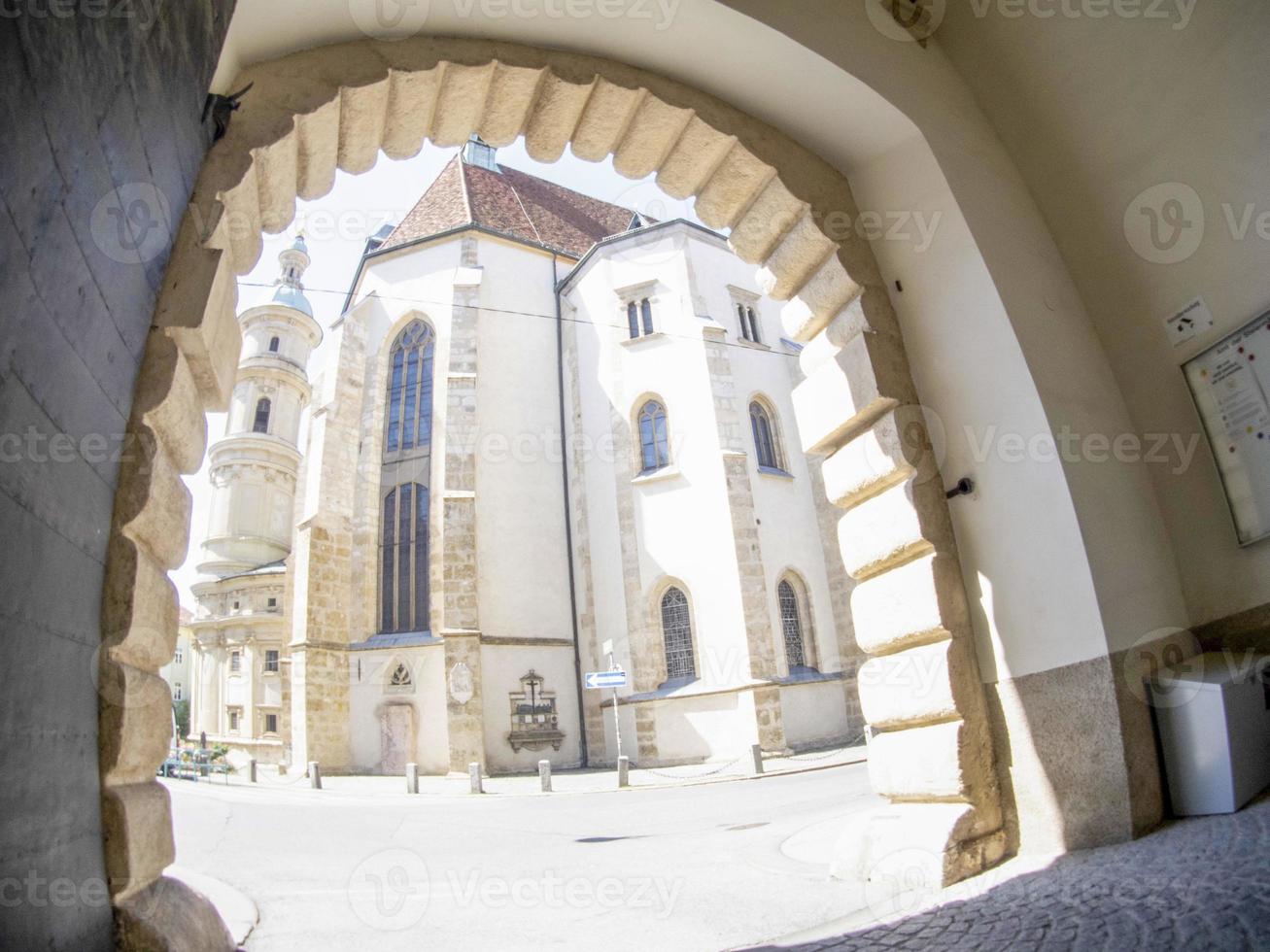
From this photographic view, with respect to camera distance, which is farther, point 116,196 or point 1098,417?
point 1098,417

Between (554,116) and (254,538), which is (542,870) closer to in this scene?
(554,116)

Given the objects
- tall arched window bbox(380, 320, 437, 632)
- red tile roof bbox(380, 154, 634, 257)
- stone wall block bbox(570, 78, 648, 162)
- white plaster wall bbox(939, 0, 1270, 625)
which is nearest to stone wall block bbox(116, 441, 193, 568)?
stone wall block bbox(570, 78, 648, 162)

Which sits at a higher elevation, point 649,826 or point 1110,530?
point 1110,530

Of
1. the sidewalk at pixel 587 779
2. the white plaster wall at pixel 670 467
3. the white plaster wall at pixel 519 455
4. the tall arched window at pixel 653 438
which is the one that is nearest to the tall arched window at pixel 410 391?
the white plaster wall at pixel 519 455

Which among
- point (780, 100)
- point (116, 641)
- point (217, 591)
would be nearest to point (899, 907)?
point (116, 641)

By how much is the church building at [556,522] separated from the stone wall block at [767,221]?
12.7 metres

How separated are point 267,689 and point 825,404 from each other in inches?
1400

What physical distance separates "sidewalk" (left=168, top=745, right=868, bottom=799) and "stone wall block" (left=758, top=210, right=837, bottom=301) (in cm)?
1026

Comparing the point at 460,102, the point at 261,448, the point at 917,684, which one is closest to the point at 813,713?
the point at 917,684

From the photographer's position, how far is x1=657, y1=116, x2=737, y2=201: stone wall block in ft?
12.0

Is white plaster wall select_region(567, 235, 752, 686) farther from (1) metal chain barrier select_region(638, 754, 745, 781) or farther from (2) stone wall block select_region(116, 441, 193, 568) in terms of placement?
(2) stone wall block select_region(116, 441, 193, 568)

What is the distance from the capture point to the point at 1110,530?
9.78 ft

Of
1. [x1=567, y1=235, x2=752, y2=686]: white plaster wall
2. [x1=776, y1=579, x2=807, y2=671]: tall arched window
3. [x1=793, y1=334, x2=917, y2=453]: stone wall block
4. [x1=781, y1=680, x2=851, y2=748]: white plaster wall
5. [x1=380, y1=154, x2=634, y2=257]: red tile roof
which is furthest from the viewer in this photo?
[x1=380, y1=154, x2=634, y2=257]: red tile roof

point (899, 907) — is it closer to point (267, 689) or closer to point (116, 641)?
point (116, 641)
